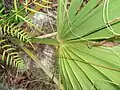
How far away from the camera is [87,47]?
4.70 feet

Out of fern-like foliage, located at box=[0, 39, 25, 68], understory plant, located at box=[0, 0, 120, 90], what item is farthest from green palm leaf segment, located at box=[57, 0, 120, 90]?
fern-like foliage, located at box=[0, 39, 25, 68]

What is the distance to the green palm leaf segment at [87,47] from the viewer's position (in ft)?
4.39

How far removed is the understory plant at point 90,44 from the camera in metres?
1.34

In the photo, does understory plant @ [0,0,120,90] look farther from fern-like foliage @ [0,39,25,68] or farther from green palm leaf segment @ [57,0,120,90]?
fern-like foliage @ [0,39,25,68]

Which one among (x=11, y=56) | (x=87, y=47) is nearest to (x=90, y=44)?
(x=87, y=47)

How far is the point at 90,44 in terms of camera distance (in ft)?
4.62

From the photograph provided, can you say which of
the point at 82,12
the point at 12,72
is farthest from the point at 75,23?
the point at 12,72

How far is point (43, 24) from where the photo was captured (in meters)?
2.27

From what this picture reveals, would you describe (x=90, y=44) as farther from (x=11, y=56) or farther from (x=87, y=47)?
(x=11, y=56)

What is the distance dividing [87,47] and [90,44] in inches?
1.2

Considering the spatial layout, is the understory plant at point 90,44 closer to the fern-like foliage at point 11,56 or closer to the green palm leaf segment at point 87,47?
the green palm leaf segment at point 87,47

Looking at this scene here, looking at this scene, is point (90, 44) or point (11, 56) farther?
point (11, 56)

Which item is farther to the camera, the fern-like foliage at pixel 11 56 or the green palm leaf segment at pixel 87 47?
the fern-like foliage at pixel 11 56

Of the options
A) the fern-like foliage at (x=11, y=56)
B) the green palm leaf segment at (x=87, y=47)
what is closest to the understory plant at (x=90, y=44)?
the green palm leaf segment at (x=87, y=47)
